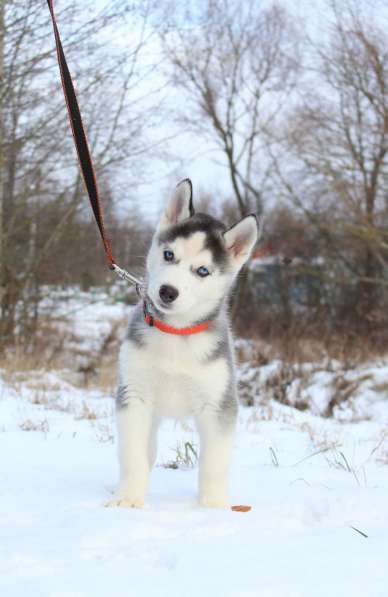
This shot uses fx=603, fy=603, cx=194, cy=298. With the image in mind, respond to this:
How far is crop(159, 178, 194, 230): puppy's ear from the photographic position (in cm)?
308

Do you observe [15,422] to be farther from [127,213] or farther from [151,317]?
[127,213]

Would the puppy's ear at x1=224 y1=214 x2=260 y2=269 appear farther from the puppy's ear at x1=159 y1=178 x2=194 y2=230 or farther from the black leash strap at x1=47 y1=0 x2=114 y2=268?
the black leash strap at x1=47 y1=0 x2=114 y2=268

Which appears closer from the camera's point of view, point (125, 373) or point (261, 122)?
point (125, 373)

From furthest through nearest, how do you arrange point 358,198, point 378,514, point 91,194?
1. point 358,198
2. point 91,194
3. point 378,514

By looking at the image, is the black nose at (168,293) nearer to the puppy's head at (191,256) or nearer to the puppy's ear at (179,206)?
the puppy's head at (191,256)

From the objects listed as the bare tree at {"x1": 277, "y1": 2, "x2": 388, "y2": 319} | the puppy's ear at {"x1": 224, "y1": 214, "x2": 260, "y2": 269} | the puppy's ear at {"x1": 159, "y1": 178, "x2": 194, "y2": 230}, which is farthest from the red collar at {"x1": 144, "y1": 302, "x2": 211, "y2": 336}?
the bare tree at {"x1": 277, "y1": 2, "x2": 388, "y2": 319}

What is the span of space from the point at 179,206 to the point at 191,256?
0.38 m

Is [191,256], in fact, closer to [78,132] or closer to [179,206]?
[179,206]

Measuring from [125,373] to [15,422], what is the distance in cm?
284

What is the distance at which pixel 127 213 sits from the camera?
14.3 metres

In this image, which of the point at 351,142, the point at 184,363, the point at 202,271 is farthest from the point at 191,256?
the point at 351,142

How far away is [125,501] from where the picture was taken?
8.95ft

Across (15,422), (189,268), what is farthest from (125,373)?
(15,422)

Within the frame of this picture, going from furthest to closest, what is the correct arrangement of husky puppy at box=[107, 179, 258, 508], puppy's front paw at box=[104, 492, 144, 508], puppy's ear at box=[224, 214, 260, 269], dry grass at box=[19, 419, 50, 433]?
dry grass at box=[19, 419, 50, 433], puppy's ear at box=[224, 214, 260, 269], husky puppy at box=[107, 179, 258, 508], puppy's front paw at box=[104, 492, 144, 508]
